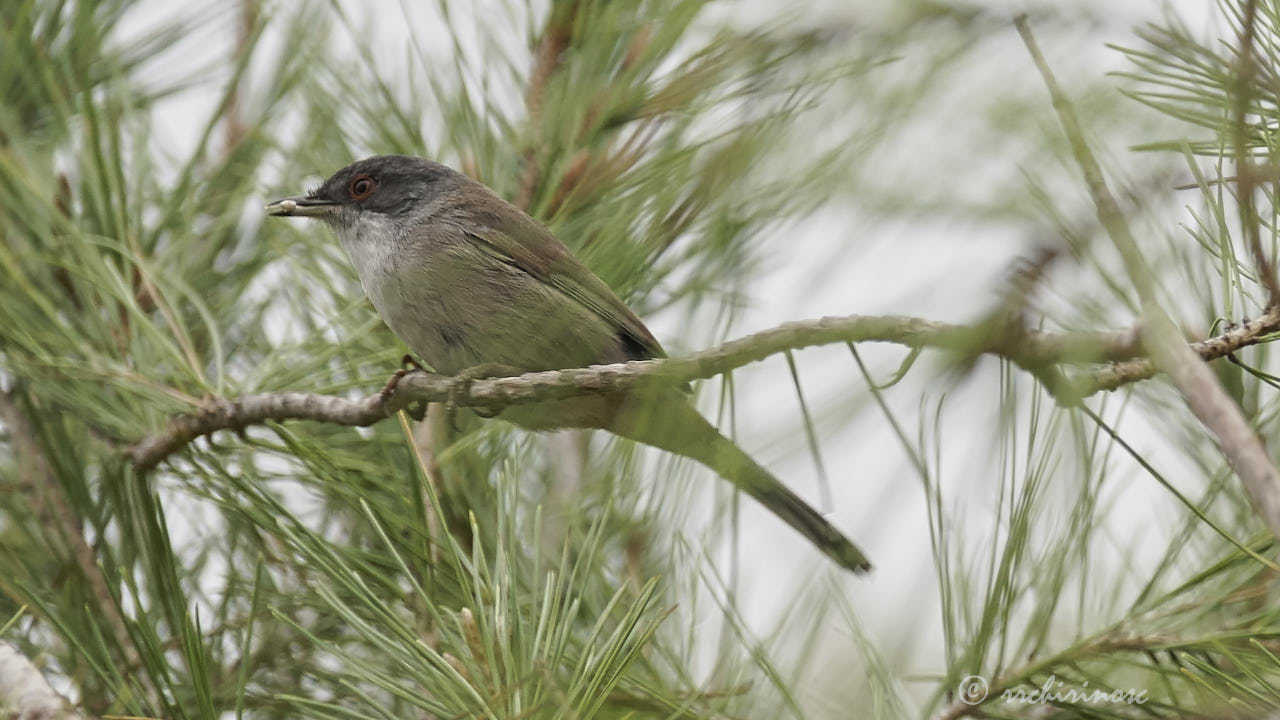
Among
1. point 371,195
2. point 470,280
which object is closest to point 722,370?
point 470,280

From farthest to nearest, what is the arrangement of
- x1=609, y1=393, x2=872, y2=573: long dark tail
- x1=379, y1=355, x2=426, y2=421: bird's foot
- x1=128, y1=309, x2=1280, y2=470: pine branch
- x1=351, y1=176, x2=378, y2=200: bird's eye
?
x1=351, y1=176, x2=378, y2=200: bird's eye < x1=379, y1=355, x2=426, y2=421: bird's foot < x1=609, y1=393, x2=872, y2=573: long dark tail < x1=128, y1=309, x2=1280, y2=470: pine branch

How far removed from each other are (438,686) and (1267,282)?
1425 millimetres

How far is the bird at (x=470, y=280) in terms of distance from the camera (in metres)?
3.74

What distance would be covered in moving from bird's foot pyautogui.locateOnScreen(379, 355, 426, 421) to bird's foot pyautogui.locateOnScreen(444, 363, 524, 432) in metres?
0.08

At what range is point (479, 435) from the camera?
323 cm

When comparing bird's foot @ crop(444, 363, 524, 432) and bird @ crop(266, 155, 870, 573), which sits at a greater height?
bird @ crop(266, 155, 870, 573)

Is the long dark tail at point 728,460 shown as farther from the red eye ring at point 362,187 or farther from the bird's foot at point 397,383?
the red eye ring at point 362,187

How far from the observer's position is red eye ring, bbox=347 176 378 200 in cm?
432

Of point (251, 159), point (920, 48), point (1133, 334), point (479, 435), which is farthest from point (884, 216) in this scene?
point (251, 159)

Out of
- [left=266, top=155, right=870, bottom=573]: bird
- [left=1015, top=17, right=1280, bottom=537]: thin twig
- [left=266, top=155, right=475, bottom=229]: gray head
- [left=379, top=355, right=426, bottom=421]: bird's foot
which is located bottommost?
[left=1015, top=17, right=1280, bottom=537]: thin twig

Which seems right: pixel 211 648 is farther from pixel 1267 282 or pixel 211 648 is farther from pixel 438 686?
pixel 1267 282

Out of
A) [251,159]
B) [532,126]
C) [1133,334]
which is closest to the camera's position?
[1133,334]

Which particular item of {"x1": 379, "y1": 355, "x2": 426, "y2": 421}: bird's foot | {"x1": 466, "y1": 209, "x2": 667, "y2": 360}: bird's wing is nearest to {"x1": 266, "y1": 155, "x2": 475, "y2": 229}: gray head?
{"x1": 466, "y1": 209, "x2": 667, "y2": 360}: bird's wing

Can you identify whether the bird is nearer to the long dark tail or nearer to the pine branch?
the long dark tail
